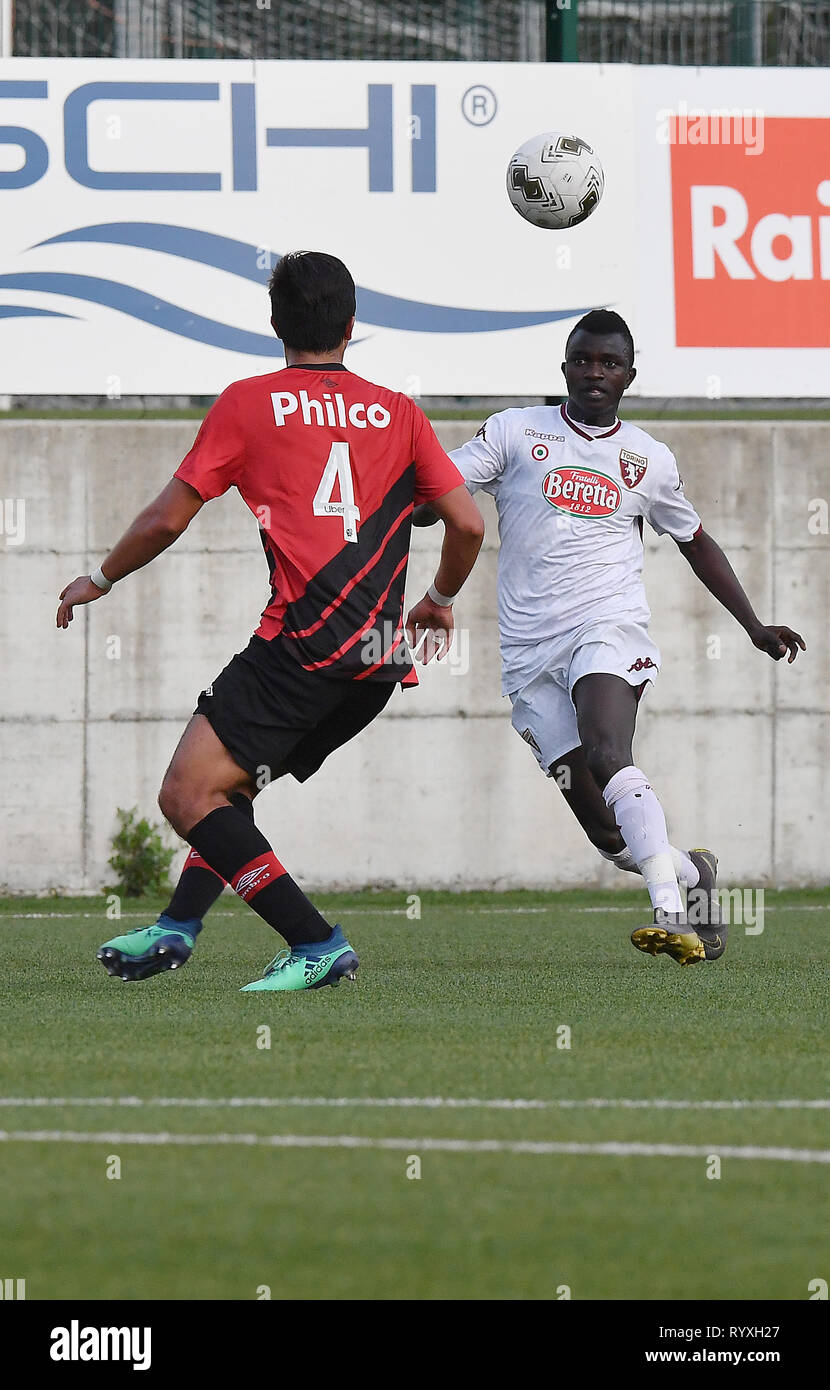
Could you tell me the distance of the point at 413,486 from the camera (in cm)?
586

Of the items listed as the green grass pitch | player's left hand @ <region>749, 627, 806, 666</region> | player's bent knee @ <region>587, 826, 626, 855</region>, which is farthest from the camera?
player's bent knee @ <region>587, 826, 626, 855</region>

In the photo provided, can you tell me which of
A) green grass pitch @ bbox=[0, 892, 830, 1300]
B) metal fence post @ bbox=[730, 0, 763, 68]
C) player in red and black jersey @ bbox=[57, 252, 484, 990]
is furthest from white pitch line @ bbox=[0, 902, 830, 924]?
metal fence post @ bbox=[730, 0, 763, 68]

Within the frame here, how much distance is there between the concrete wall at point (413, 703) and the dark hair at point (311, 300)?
4891 mm

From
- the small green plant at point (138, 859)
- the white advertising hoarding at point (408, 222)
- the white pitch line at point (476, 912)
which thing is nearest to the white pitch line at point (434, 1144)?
the white pitch line at point (476, 912)

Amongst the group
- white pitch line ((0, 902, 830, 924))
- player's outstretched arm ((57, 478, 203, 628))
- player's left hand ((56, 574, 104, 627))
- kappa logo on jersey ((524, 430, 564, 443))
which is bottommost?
white pitch line ((0, 902, 830, 924))

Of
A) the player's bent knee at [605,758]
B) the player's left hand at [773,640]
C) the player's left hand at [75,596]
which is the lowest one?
the player's bent knee at [605,758]

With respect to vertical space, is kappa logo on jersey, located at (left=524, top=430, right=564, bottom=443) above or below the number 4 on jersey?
above

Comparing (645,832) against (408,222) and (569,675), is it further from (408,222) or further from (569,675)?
(408,222)

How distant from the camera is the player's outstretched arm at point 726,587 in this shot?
6.78m

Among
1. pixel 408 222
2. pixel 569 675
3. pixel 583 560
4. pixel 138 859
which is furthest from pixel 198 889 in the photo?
pixel 408 222

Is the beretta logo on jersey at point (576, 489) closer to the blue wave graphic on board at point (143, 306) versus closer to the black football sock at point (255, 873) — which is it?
the black football sock at point (255, 873)

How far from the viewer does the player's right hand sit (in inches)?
244

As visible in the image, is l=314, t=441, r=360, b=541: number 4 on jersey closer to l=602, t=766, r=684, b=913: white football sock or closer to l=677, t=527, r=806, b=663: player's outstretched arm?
l=602, t=766, r=684, b=913: white football sock
